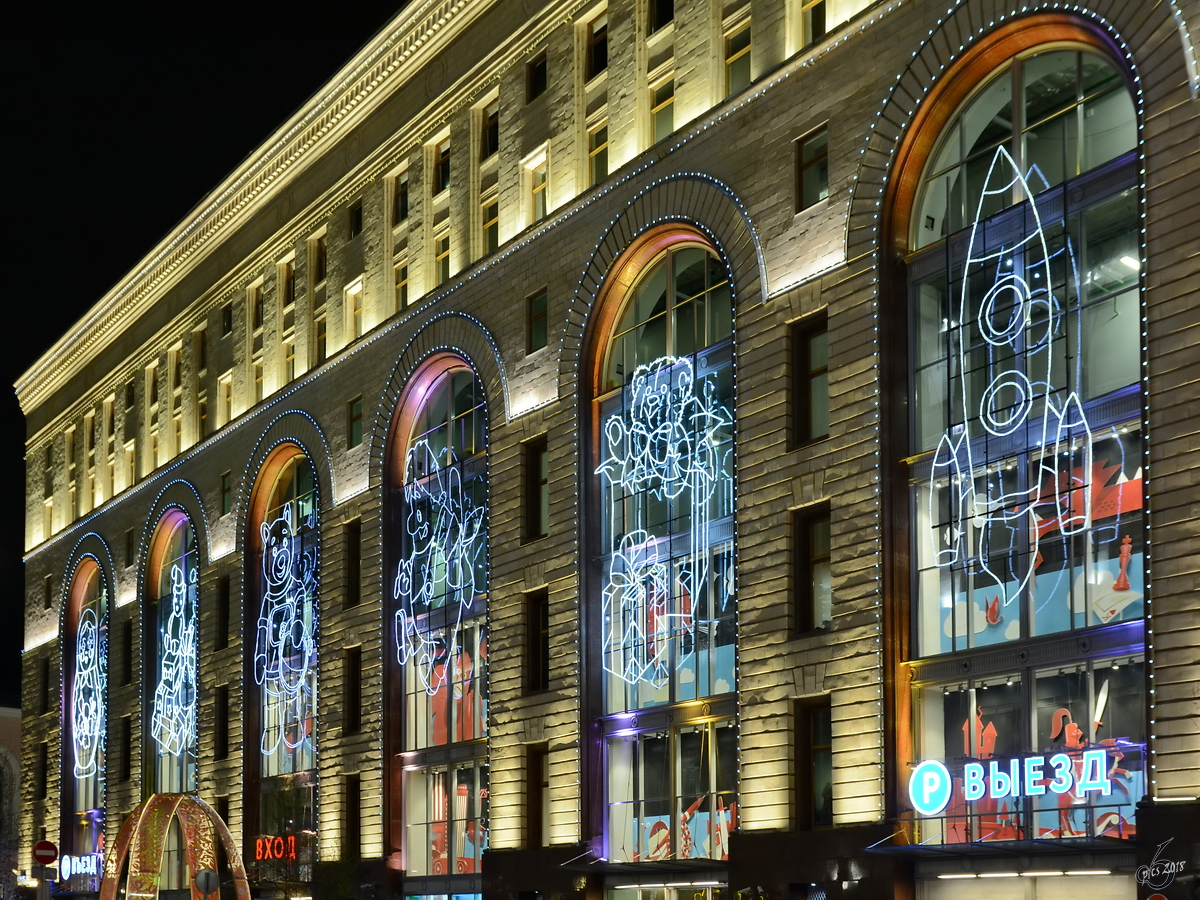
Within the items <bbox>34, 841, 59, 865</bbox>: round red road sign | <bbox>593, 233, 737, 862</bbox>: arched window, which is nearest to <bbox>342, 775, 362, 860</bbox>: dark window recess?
<bbox>593, 233, 737, 862</bbox>: arched window

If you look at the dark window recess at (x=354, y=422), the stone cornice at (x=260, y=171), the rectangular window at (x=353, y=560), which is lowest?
the rectangular window at (x=353, y=560)

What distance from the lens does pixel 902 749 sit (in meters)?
31.3

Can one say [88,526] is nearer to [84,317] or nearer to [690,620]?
[84,317]

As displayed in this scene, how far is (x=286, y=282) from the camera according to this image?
5975 centimetres

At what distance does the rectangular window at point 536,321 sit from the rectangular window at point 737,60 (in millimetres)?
8260

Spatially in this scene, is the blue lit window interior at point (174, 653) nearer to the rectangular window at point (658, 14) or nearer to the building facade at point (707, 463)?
the building facade at point (707, 463)

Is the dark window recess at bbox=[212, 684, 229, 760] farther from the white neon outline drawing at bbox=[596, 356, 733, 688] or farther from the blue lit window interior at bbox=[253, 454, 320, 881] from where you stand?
Result: the white neon outline drawing at bbox=[596, 356, 733, 688]

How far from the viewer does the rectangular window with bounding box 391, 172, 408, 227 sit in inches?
2057

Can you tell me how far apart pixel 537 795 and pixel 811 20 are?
19.9 m

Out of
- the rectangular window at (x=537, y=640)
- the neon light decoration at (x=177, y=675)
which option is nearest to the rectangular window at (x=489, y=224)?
the rectangular window at (x=537, y=640)

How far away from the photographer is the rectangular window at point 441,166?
1986 inches

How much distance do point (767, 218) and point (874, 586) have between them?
8.74 meters

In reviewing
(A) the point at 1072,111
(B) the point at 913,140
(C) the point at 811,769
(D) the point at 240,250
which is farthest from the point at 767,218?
(D) the point at 240,250

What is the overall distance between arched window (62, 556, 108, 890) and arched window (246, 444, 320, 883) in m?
16.5
